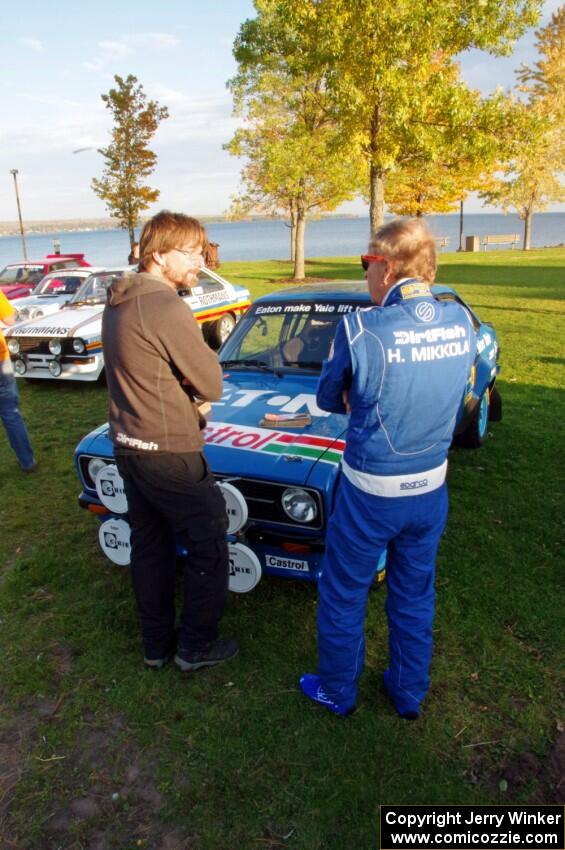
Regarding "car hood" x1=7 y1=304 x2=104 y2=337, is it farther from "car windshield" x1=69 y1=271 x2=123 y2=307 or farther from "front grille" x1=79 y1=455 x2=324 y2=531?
"front grille" x1=79 y1=455 x2=324 y2=531

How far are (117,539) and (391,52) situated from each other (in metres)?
11.5

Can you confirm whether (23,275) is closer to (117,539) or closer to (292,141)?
(292,141)

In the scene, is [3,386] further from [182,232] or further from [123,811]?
[123,811]

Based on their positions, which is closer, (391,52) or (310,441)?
(310,441)

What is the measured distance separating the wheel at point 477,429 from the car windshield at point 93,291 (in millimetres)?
6066

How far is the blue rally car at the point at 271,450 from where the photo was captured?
300 centimetres

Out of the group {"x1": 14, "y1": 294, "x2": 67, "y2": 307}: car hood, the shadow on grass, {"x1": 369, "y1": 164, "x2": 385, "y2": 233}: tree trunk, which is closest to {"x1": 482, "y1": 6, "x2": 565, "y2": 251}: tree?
the shadow on grass

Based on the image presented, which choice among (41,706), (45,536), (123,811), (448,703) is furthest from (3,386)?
(448,703)

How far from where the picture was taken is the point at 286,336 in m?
4.41

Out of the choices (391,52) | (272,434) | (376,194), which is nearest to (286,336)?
(272,434)

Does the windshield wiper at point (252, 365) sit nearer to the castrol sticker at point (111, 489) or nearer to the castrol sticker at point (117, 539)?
the castrol sticker at point (111, 489)

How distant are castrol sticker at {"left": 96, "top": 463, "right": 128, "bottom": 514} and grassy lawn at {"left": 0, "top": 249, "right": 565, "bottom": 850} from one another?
676 mm

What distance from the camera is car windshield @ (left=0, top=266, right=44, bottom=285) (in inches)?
546

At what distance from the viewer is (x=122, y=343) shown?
2348mm
